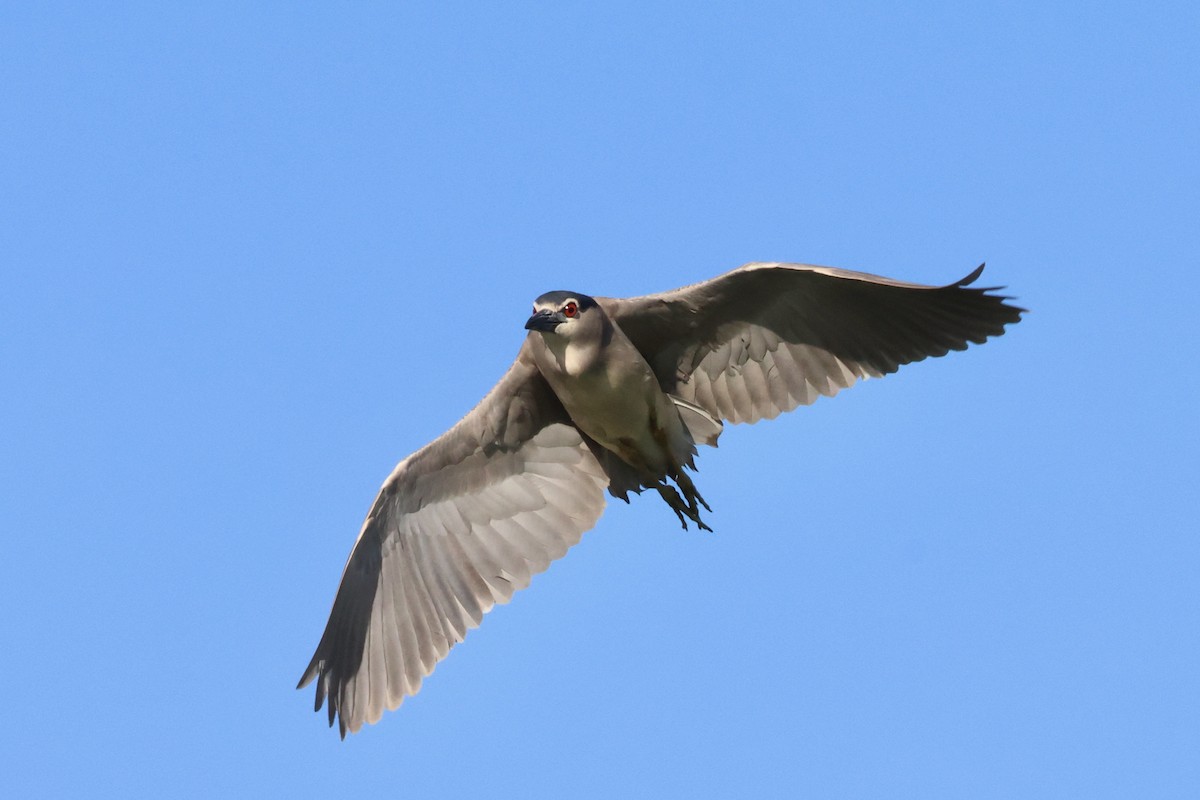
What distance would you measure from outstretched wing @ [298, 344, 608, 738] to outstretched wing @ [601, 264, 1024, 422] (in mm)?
928

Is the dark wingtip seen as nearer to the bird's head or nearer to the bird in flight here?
the bird in flight

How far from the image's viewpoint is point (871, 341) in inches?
371

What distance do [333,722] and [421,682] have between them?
0.64 m

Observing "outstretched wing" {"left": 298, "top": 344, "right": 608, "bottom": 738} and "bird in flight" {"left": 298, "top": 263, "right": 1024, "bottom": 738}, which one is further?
"outstretched wing" {"left": 298, "top": 344, "right": 608, "bottom": 738}

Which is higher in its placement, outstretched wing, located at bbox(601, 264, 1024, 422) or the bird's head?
the bird's head

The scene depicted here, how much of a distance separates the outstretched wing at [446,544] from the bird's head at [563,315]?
113 centimetres

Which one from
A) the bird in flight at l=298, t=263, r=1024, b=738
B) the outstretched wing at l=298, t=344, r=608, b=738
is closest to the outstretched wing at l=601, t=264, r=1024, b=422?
the bird in flight at l=298, t=263, r=1024, b=738

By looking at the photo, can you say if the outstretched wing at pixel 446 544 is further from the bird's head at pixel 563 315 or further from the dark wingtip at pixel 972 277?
the dark wingtip at pixel 972 277

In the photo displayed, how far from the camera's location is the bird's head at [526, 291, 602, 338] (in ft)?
28.6

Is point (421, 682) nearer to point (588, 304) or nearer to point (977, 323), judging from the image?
point (588, 304)

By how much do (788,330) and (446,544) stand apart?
2.71 metres

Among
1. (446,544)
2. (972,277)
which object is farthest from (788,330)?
(446,544)

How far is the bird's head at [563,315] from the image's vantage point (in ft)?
28.6

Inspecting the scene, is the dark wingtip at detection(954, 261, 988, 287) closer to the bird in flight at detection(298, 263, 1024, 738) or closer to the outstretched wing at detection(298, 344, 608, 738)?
the bird in flight at detection(298, 263, 1024, 738)
